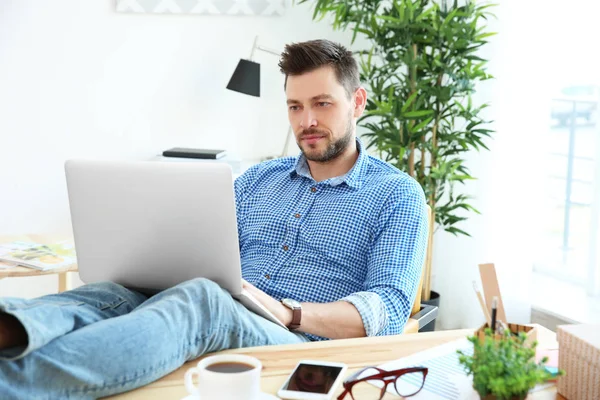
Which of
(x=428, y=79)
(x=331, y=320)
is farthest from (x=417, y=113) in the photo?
(x=331, y=320)

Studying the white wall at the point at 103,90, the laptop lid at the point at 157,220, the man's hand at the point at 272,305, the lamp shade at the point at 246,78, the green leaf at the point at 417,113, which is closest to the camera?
the laptop lid at the point at 157,220

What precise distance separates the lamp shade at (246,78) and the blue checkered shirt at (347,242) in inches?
52.5

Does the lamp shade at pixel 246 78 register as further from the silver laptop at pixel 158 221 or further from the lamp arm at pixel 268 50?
the silver laptop at pixel 158 221

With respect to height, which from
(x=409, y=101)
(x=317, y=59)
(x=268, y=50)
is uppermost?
(x=268, y=50)

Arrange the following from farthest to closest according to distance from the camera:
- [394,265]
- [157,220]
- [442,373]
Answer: [394,265], [157,220], [442,373]

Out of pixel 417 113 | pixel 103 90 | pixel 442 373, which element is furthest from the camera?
pixel 103 90

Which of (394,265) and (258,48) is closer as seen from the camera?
(394,265)

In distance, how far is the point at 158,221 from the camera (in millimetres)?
1456

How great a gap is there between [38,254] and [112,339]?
124 cm

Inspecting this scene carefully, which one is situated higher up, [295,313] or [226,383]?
[226,383]

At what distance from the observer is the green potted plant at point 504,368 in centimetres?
94

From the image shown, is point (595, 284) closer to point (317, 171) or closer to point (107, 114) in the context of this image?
point (317, 171)

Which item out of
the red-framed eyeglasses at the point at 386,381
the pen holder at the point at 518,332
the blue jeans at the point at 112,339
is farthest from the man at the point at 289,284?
the pen holder at the point at 518,332

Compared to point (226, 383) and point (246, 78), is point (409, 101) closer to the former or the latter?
point (246, 78)
